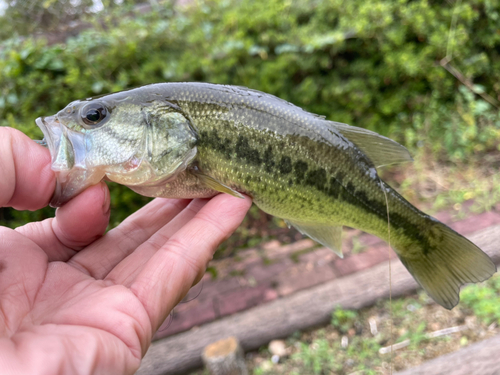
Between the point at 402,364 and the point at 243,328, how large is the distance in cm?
142

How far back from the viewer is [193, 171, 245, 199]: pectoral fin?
1703 millimetres

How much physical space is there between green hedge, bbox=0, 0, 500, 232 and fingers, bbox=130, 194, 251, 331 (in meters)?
2.98

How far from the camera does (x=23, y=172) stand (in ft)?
4.50

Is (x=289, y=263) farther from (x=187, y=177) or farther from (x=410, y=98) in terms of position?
(x=410, y=98)

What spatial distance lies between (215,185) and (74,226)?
746 mm

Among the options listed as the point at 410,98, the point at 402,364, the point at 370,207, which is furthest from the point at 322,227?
the point at 410,98

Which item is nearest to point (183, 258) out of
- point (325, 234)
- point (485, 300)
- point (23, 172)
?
point (23, 172)

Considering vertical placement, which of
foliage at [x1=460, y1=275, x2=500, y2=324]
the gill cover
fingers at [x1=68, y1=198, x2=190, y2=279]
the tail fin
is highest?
the gill cover

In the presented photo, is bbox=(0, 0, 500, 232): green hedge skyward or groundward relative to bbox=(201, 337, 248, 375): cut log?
skyward

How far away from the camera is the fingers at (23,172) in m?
1.31

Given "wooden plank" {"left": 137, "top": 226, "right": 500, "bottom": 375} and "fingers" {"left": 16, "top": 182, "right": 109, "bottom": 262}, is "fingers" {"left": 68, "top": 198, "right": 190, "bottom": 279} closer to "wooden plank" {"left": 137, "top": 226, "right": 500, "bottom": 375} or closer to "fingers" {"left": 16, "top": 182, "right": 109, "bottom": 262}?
"fingers" {"left": 16, "top": 182, "right": 109, "bottom": 262}

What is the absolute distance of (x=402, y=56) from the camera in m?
4.64

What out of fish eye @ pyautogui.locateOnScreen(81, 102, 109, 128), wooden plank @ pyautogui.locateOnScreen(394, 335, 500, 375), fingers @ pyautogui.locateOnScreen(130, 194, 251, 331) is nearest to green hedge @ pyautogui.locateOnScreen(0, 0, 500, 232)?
fish eye @ pyautogui.locateOnScreen(81, 102, 109, 128)

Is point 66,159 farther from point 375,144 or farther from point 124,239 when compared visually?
point 375,144
